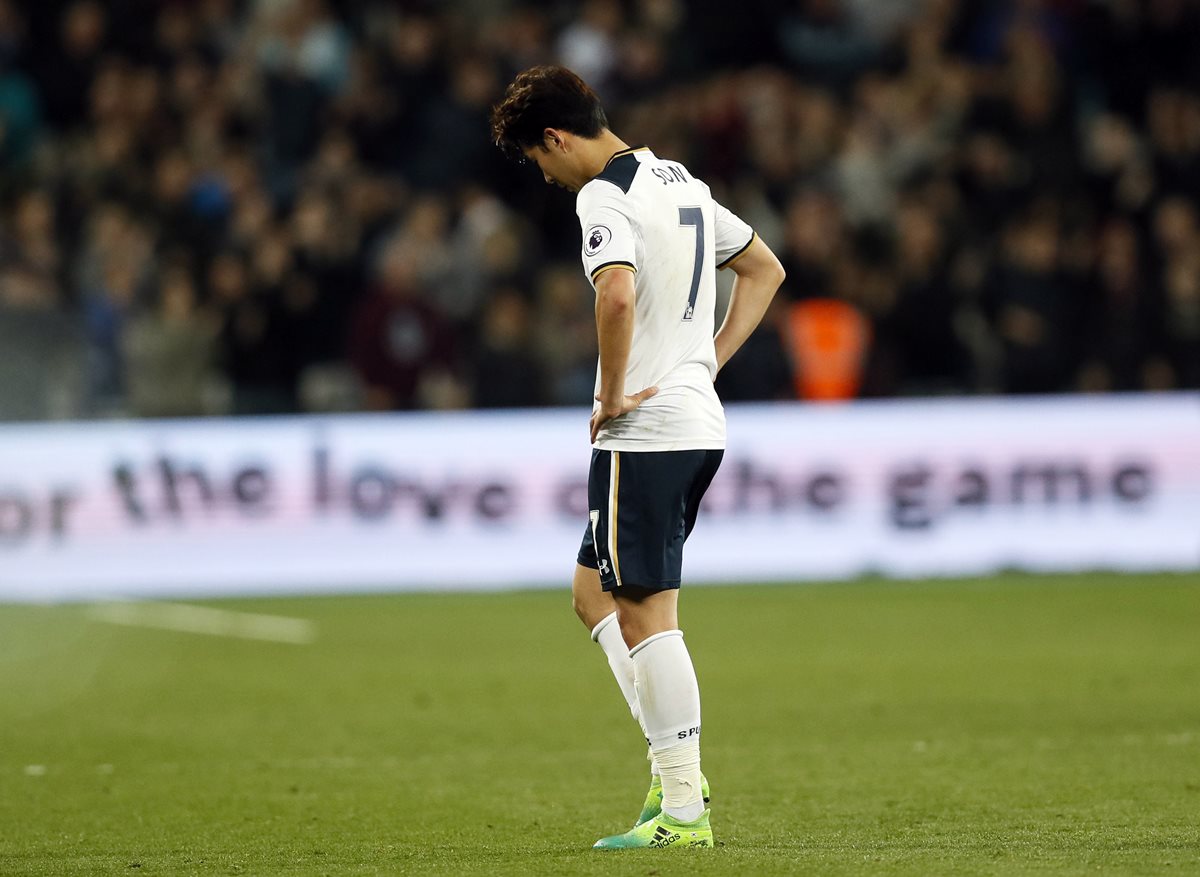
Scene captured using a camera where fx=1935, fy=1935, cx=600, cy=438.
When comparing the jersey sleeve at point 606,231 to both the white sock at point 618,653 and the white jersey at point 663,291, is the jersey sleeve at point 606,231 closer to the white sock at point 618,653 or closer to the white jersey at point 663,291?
the white jersey at point 663,291

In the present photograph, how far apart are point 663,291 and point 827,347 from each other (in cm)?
1018

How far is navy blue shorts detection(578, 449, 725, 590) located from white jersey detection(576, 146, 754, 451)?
0.16 ft

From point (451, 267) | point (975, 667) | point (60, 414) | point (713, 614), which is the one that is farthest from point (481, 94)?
point (975, 667)

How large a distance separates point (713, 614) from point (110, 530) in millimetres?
4673

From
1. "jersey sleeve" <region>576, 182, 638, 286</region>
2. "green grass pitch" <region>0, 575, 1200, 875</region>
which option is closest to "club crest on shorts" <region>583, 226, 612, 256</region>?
"jersey sleeve" <region>576, 182, 638, 286</region>

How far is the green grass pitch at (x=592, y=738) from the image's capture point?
Answer: 567 centimetres

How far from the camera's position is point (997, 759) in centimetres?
739

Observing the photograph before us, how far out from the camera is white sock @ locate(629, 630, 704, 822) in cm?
550

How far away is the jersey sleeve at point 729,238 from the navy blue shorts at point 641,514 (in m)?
0.67

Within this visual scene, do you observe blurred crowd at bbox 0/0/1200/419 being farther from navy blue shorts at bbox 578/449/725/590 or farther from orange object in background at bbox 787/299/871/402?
navy blue shorts at bbox 578/449/725/590

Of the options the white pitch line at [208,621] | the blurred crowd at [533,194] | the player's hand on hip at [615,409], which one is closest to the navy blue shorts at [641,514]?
the player's hand on hip at [615,409]

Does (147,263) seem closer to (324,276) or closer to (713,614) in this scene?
(324,276)

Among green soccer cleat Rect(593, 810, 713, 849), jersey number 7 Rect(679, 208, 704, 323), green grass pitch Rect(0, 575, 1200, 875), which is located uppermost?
jersey number 7 Rect(679, 208, 704, 323)

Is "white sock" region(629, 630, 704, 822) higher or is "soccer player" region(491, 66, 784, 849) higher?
"soccer player" region(491, 66, 784, 849)
